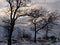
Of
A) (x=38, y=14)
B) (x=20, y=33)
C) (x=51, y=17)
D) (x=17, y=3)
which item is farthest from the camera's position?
(x=20, y=33)

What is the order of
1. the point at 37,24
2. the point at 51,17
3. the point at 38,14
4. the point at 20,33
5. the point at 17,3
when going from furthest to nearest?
the point at 20,33, the point at 37,24, the point at 51,17, the point at 38,14, the point at 17,3

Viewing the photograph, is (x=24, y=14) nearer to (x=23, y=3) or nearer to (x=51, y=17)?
(x=23, y=3)

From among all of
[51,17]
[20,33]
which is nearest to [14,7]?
[51,17]

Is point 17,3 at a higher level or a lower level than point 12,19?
higher

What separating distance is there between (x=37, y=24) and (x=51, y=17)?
12.0 meters

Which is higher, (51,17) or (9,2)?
(9,2)

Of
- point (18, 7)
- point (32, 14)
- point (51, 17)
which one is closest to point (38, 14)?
point (32, 14)

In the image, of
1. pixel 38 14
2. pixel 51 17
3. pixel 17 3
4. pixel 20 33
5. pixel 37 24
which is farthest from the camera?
pixel 20 33

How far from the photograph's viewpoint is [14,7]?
100 ft

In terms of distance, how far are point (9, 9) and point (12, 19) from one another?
159 cm

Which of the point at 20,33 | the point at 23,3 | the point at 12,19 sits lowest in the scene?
the point at 20,33

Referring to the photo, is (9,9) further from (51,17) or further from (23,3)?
(51,17)

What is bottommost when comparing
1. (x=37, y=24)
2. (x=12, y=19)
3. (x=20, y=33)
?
(x=20, y=33)

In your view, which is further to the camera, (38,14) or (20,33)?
(20,33)
